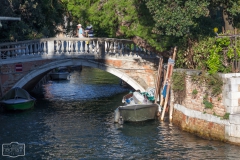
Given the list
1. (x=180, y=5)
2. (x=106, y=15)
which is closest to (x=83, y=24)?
(x=106, y=15)

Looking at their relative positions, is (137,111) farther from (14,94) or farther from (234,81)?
(14,94)

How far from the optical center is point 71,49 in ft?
79.0

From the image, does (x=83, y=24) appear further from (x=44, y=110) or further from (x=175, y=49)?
(x=175, y=49)

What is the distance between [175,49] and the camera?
1964 centimetres

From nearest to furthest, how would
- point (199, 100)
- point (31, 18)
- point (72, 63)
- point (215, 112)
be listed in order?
point (215, 112) < point (199, 100) < point (72, 63) < point (31, 18)

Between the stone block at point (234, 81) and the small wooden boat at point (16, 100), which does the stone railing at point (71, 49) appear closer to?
the small wooden boat at point (16, 100)

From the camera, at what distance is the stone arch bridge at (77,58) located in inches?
918

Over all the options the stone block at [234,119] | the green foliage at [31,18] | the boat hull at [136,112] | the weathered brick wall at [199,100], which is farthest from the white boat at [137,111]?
the green foliage at [31,18]

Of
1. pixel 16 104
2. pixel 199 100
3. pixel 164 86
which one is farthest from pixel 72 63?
pixel 199 100

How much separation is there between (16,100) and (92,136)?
220 inches

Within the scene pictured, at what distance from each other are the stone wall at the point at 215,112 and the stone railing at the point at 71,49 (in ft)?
17.9

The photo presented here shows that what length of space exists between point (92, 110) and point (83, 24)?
4.11 meters

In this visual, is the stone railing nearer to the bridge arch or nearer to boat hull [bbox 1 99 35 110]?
the bridge arch

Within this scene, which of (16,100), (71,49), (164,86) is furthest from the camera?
(71,49)
